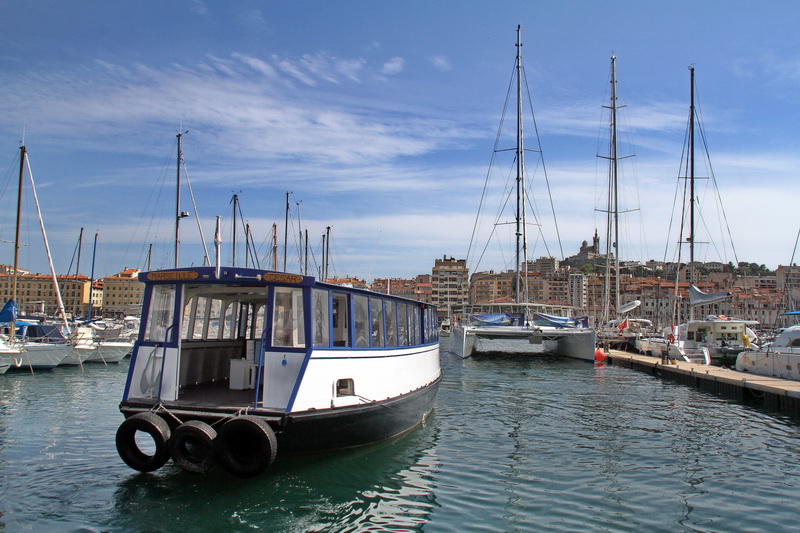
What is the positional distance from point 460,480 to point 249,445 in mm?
3811

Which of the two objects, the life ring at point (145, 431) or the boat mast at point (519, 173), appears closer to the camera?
the life ring at point (145, 431)

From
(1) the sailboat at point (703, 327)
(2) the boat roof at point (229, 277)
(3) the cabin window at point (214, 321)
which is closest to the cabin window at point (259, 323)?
(3) the cabin window at point (214, 321)

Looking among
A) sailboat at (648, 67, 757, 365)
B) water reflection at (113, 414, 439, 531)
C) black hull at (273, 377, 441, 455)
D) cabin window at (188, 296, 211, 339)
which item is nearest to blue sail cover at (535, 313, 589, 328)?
sailboat at (648, 67, 757, 365)

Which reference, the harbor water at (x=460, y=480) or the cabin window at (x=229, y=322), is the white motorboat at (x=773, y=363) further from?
the cabin window at (x=229, y=322)

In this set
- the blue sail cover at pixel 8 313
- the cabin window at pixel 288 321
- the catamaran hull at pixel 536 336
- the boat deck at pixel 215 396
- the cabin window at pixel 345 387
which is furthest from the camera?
the catamaran hull at pixel 536 336

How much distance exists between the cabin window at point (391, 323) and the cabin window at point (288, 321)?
10.8 feet

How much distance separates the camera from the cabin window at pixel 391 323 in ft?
43.8

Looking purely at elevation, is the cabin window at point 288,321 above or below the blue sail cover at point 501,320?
above

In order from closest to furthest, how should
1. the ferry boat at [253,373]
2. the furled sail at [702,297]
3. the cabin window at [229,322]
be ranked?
the ferry boat at [253,373] < the cabin window at [229,322] < the furled sail at [702,297]

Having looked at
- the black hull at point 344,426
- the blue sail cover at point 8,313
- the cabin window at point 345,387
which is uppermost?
the blue sail cover at point 8,313

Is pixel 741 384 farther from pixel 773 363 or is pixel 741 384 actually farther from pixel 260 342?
pixel 260 342

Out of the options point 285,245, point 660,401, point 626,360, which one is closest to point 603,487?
point 660,401

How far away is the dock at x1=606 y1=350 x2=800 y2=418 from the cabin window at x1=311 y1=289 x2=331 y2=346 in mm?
14773

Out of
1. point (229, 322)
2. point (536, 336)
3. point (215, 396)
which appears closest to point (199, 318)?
point (229, 322)
